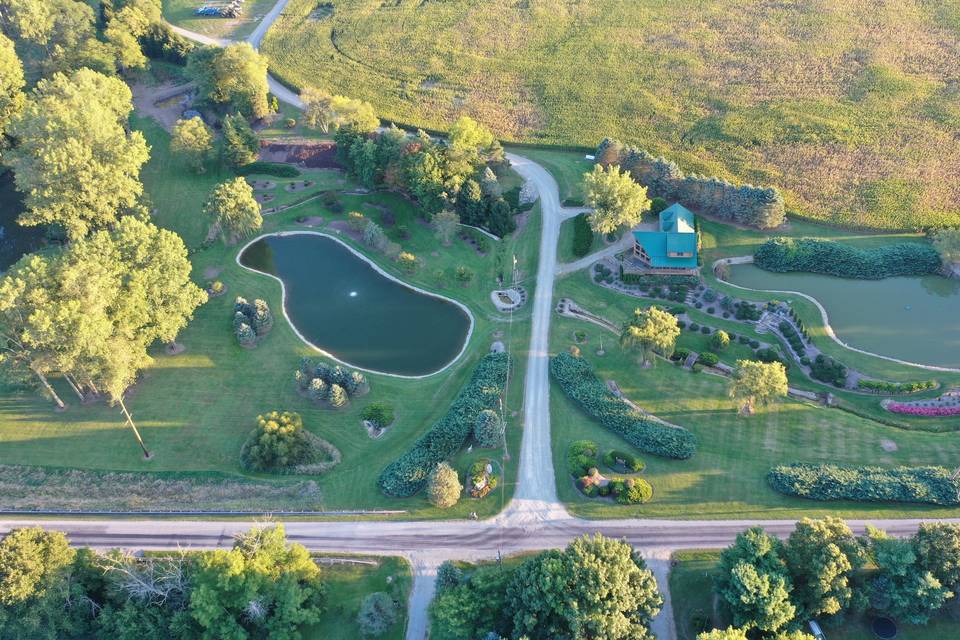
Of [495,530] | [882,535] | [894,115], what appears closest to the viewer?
[882,535]

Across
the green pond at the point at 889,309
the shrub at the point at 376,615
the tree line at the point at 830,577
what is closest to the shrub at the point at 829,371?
the green pond at the point at 889,309

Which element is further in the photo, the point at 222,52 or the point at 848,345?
the point at 222,52

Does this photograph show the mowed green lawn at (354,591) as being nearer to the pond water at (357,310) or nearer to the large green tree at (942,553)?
the pond water at (357,310)

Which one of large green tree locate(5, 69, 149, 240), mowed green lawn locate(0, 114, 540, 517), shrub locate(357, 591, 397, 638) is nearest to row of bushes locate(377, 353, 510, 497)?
mowed green lawn locate(0, 114, 540, 517)

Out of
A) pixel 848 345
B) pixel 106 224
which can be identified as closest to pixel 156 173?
pixel 106 224

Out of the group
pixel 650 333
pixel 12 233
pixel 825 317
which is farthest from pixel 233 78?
pixel 825 317

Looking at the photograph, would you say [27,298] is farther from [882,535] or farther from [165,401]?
[882,535]
